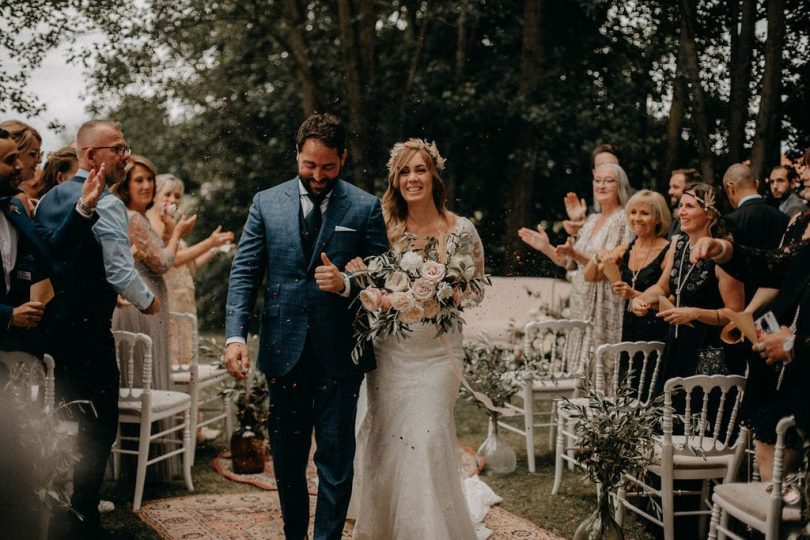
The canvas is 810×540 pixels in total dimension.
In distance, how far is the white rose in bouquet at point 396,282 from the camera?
3252 millimetres

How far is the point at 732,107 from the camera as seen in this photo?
243 inches

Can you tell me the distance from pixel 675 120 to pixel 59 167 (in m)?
5.66

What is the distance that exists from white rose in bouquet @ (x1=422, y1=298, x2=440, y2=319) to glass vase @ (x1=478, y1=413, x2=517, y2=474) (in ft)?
6.77

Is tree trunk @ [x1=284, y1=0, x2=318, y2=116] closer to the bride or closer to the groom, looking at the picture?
the bride

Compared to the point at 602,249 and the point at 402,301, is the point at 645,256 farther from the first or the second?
the point at 402,301

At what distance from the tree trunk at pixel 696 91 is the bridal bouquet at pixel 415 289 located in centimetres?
407

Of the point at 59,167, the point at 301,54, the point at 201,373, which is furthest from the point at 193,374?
the point at 301,54

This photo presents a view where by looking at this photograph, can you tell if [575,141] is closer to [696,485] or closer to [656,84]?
[656,84]

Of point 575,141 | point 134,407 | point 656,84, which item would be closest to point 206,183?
point 575,141

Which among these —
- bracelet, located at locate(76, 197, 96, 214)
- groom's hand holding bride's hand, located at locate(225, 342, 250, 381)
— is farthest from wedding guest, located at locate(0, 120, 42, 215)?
groom's hand holding bride's hand, located at locate(225, 342, 250, 381)

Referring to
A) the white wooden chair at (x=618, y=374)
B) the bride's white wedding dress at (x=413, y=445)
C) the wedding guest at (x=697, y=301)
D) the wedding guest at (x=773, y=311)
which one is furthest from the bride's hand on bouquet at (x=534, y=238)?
the wedding guest at (x=773, y=311)

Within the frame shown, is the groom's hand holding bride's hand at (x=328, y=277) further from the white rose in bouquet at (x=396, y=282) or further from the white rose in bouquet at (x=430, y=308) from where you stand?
the white rose in bouquet at (x=430, y=308)

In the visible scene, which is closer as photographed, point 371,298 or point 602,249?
point 371,298

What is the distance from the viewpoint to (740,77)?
6082 mm
